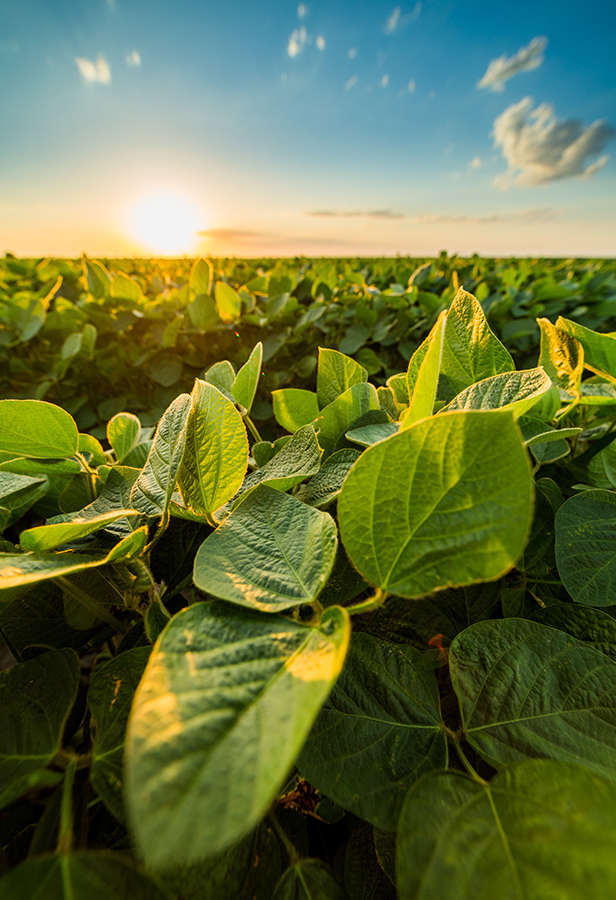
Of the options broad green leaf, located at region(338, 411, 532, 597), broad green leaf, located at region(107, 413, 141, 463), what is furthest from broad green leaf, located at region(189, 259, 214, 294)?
broad green leaf, located at region(338, 411, 532, 597)

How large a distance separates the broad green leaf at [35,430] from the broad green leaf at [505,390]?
58 centimetres

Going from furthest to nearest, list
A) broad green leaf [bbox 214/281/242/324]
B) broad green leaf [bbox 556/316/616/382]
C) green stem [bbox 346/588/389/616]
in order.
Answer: broad green leaf [bbox 214/281/242/324]
broad green leaf [bbox 556/316/616/382]
green stem [bbox 346/588/389/616]

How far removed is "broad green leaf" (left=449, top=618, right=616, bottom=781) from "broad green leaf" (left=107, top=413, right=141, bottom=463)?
67 cm

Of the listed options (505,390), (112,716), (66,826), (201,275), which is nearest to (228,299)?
(201,275)

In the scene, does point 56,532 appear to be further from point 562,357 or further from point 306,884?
point 562,357

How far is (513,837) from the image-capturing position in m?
0.34

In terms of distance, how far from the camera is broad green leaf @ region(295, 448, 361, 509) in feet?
1.86

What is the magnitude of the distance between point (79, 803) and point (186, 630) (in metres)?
0.26

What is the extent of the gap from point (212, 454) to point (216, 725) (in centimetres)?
30

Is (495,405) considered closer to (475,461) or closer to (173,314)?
(475,461)

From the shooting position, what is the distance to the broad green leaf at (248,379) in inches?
29.2

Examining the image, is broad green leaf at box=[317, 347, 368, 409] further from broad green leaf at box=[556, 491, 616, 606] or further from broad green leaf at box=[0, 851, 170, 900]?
broad green leaf at box=[0, 851, 170, 900]

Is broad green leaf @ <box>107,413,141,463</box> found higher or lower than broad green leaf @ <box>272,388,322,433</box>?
lower

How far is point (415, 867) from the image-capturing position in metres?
0.34
